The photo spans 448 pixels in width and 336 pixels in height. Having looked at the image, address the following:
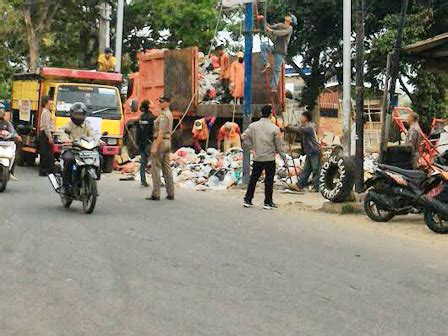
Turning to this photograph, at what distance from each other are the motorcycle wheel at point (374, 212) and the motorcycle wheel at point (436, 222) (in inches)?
39.3

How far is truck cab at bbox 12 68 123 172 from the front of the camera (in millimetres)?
18812

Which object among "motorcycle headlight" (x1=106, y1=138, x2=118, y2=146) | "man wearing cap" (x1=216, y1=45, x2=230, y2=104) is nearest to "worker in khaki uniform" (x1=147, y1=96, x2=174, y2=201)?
"motorcycle headlight" (x1=106, y1=138, x2=118, y2=146)

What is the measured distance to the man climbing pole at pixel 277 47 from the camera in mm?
18938

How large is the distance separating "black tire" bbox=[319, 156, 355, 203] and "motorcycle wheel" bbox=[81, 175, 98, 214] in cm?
389

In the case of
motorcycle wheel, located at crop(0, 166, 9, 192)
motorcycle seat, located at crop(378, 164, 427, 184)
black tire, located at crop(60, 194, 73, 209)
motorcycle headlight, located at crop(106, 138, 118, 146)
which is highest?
motorcycle headlight, located at crop(106, 138, 118, 146)

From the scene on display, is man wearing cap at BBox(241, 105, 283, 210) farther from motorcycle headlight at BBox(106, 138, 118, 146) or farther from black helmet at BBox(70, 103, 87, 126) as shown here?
motorcycle headlight at BBox(106, 138, 118, 146)

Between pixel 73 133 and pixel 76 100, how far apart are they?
7.46 metres

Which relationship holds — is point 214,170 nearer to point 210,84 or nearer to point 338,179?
point 210,84

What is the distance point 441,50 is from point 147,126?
242 inches

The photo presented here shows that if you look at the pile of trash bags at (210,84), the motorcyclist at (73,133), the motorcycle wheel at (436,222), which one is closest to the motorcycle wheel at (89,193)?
the motorcyclist at (73,133)

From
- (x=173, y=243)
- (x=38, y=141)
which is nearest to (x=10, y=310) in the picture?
(x=173, y=243)

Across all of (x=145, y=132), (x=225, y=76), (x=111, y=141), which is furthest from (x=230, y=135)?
(x=145, y=132)

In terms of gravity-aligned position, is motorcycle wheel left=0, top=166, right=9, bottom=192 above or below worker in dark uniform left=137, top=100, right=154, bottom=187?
below

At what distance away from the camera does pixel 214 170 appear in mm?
17766
